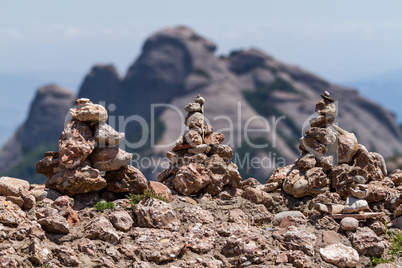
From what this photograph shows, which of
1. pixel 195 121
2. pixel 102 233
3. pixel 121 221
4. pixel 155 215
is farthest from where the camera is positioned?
pixel 195 121

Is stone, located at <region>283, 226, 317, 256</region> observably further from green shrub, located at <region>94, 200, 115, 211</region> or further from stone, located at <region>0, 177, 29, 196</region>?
stone, located at <region>0, 177, 29, 196</region>

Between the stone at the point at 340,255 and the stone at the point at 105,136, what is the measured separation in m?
6.06

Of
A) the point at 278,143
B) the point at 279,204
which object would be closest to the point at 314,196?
the point at 279,204

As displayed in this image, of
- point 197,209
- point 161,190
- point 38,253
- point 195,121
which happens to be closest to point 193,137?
point 195,121

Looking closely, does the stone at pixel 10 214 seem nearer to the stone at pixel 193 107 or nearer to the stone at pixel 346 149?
the stone at pixel 193 107

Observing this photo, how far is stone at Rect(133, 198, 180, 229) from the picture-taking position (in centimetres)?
1347

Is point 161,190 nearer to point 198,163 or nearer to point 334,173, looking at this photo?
point 198,163

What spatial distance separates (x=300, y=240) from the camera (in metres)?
13.5

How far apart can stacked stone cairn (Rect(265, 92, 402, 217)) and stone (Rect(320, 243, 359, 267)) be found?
1759 mm

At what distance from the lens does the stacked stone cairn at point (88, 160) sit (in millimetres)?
14078

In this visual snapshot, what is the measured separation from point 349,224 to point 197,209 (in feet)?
13.1

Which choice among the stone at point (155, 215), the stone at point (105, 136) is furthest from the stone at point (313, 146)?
the stone at point (105, 136)

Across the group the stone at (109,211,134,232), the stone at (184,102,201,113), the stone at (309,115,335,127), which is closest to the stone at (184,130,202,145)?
the stone at (184,102,201,113)

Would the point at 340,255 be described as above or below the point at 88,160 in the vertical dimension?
below
